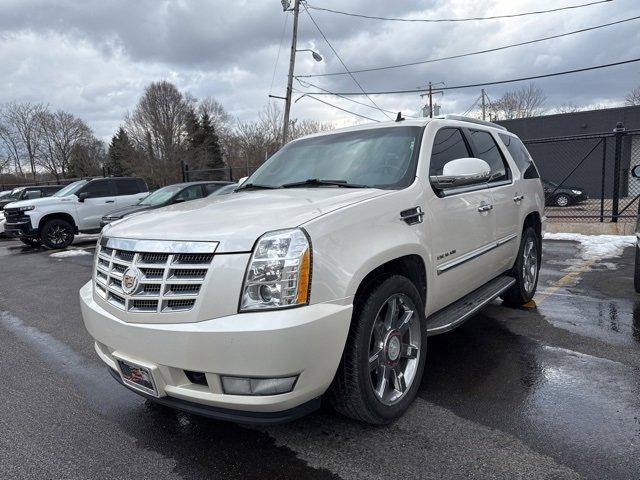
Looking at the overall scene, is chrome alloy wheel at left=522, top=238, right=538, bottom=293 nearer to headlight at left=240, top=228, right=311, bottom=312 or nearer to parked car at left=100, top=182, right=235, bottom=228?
headlight at left=240, top=228, right=311, bottom=312

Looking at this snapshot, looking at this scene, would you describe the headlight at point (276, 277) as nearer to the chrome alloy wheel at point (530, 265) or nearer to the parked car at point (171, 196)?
the chrome alloy wheel at point (530, 265)

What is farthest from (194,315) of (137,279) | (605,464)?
(605,464)

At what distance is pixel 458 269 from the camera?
11.4 ft

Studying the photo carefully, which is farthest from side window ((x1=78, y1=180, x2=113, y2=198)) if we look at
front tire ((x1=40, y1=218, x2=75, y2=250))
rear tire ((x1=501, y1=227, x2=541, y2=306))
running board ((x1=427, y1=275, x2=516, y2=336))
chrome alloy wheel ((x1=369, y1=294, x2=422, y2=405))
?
chrome alloy wheel ((x1=369, y1=294, x2=422, y2=405))

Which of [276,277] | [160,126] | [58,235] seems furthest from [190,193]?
[160,126]

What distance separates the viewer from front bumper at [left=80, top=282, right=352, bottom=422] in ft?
6.84

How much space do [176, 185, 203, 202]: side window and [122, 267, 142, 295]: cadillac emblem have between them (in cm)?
943

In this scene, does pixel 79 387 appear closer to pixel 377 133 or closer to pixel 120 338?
pixel 120 338

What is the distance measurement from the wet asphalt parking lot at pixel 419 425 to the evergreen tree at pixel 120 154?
167 feet

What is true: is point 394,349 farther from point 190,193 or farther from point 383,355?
point 190,193

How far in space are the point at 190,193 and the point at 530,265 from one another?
29.3ft

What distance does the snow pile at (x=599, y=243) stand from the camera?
8.19 m

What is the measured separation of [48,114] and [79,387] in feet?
269

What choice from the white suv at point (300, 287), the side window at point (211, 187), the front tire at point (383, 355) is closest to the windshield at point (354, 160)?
the white suv at point (300, 287)
